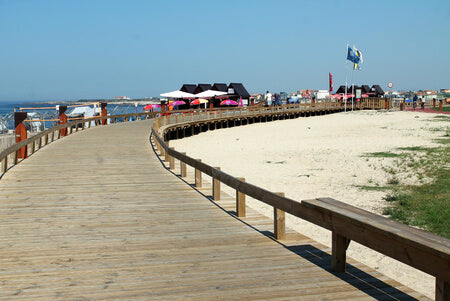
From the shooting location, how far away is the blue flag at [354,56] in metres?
55.3

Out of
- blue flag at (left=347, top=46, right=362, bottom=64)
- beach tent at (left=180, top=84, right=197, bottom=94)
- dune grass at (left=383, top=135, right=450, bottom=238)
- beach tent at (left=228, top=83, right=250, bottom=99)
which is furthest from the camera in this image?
beach tent at (left=228, top=83, right=250, bottom=99)

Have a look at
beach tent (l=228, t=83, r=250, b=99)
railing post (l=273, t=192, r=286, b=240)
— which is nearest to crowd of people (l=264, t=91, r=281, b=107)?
beach tent (l=228, t=83, r=250, b=99)

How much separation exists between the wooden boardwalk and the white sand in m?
2.77

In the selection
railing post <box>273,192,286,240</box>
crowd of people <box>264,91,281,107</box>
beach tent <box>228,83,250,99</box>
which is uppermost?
beach tent <box>228,83,250,99</box>

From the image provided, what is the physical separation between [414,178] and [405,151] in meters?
7.90

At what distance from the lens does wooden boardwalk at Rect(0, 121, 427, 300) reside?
5000 millimetres

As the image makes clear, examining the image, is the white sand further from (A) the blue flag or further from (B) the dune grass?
(A) the blue flag

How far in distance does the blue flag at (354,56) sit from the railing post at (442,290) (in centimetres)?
5392

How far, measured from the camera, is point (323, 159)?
23.3 meters

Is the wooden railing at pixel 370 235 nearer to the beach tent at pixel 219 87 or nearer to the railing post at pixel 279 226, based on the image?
the railing post at pixel 279 226

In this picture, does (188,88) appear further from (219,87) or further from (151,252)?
(151,252)

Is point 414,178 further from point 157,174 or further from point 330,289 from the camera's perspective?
point 330,289

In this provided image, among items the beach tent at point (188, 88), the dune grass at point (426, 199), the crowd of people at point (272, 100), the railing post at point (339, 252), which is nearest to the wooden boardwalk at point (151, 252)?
the railing post at point (339, 252)

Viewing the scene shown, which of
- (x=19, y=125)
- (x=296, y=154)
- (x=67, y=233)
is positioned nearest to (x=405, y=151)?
(x=296, y=154)
